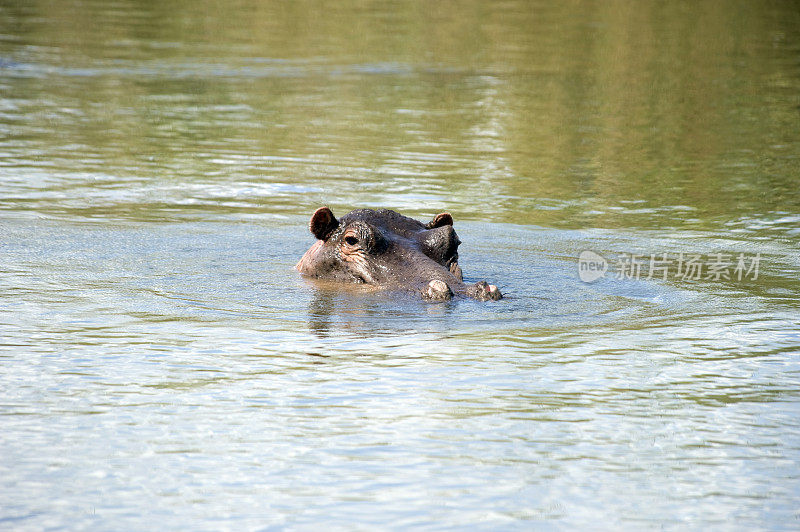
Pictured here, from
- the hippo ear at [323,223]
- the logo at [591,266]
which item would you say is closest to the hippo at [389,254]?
the hippo ear at [323,223]

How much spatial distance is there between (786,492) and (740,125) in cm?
1870

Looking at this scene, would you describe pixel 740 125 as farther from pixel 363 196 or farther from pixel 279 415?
pixel 279 415

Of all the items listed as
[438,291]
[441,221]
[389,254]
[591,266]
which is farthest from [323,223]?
[591,266]

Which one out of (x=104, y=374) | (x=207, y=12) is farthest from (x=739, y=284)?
(x=207, y=12)

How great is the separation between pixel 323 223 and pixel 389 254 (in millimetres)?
822

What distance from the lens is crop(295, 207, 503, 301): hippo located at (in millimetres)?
10625

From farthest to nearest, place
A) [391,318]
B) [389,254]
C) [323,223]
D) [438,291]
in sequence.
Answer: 1. [323,223]
2. [389,254]
3. [438,291]
4. [391,318]

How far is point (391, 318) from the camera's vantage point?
9.89 m

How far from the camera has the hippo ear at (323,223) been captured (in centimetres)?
1145

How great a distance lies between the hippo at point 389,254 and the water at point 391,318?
272 mm

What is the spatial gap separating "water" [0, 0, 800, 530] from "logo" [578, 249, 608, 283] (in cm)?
16

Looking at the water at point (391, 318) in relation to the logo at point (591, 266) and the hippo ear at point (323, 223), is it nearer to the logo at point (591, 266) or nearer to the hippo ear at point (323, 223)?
the logo at point (591, 266)

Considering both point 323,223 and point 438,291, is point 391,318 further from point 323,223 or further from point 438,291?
point 323,223

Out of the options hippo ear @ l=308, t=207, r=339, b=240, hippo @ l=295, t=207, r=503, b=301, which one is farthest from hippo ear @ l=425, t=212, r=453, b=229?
hippo ear @ l=308, t=207, r=339, b=240
